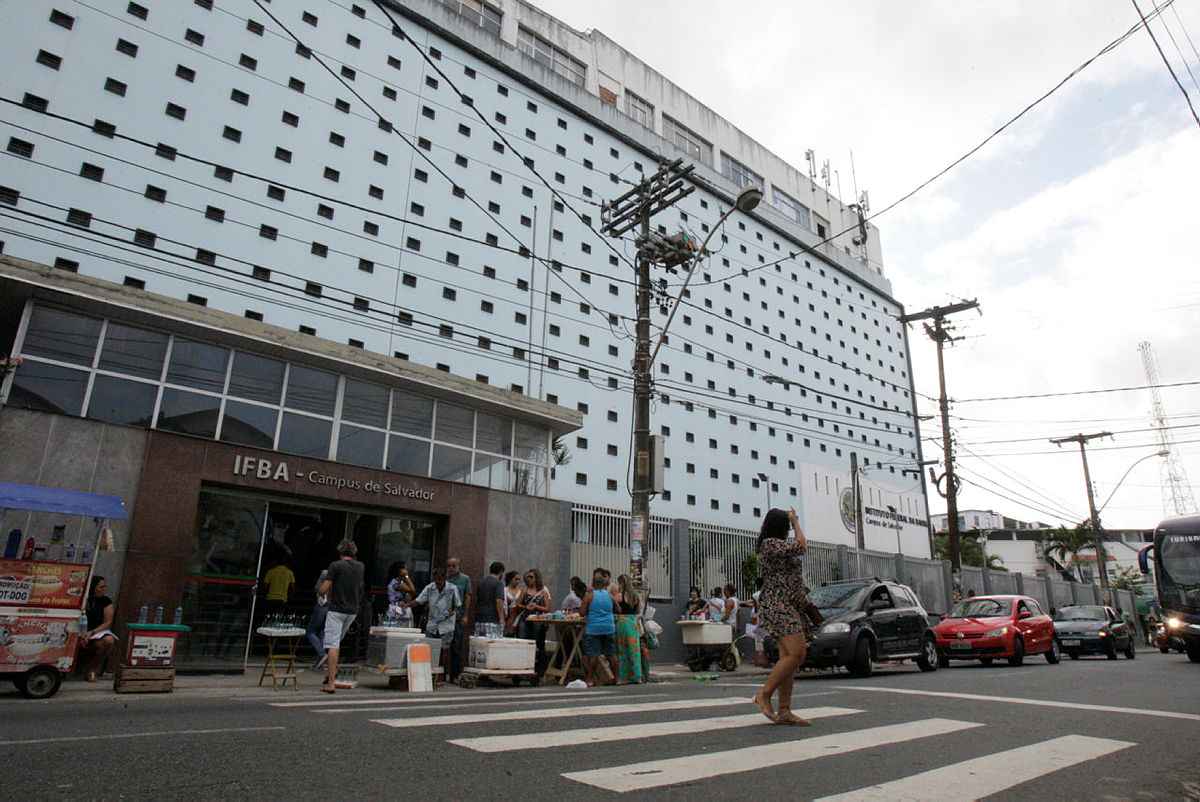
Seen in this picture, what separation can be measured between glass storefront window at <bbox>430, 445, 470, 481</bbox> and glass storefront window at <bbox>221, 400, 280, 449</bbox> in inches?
139

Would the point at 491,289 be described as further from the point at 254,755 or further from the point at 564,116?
the point at 254,755

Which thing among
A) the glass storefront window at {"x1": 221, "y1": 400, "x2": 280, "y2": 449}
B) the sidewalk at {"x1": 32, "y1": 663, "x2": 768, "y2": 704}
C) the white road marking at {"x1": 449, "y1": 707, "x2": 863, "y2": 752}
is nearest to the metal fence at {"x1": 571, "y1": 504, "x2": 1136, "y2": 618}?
the sidewalk at {"x1": 32, "y1": 663, "x2": 768, "y2": 704}

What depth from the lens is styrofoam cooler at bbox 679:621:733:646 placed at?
14.6 m

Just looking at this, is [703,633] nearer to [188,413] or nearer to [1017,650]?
[1017,650]

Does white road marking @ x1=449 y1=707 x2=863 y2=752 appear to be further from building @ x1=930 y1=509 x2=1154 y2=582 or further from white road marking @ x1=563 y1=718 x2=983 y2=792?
building @ x1=930 y1=509 x2=1154 y2=582

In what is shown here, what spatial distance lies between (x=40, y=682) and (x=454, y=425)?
952cm

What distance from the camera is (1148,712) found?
6402 millimetres

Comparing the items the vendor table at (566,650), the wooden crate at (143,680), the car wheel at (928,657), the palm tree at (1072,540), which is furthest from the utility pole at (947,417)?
the palm tree at (1072,540)

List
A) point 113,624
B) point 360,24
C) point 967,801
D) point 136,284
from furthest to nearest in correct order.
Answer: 1. point 360,24
2. point 136,284
3. point 113,624
4. point 967,801

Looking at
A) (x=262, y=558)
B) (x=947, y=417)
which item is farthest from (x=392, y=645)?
(x=947, y=417)

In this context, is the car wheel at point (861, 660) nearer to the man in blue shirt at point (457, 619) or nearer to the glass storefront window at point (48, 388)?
the man in blue shirt at point (457, 619)

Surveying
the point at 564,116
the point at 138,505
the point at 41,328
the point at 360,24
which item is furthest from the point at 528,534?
the point at 564,116

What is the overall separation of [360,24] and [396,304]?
47.0 ft

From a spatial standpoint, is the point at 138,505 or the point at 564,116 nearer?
the point at 138,505
